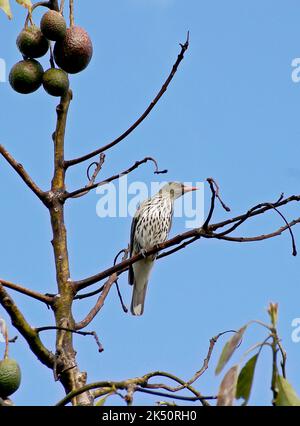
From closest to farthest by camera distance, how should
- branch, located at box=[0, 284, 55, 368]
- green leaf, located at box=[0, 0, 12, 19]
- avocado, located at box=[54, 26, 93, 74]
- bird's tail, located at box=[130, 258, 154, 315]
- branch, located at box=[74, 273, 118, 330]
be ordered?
green leaf, located at box=[0, 0, 12, 19] → branch, located at box=[0, 284, 55, 368] → branch, located at box=[74, 273, 118, 330] → avocado, located at box=[54, 26, 93, 74] → bird's tail, located at box=[130, 258, 154, 315]

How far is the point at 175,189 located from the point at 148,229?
0.68 metres

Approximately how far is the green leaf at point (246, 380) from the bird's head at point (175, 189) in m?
5.77

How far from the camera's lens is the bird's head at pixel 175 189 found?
8125 millimetres

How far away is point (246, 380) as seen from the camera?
2.29 metres

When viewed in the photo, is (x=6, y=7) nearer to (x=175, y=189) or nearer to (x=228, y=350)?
(x=228, y=350)

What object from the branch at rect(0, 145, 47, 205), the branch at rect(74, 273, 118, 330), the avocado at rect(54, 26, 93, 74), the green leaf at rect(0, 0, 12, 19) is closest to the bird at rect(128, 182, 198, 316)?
the branch at rect(74, 273, 118, 330)

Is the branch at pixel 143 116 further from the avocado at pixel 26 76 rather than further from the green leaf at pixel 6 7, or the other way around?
the green leaf at pixel 6 7

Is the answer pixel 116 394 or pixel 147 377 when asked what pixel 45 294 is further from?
pixel 116 394

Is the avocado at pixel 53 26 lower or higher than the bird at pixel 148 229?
lower

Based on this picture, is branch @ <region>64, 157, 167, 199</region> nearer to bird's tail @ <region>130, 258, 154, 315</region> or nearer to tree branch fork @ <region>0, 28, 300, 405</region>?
tree branch fork @ <region>0, 28, 300, 405</region>

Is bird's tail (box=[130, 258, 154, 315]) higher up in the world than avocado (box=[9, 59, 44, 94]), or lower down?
higher up

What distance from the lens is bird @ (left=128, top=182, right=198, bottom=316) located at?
7.76m

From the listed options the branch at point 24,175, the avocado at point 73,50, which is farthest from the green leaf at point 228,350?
the avocado at point 73,50

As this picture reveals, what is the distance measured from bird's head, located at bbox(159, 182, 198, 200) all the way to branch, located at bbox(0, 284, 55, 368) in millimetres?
4433
